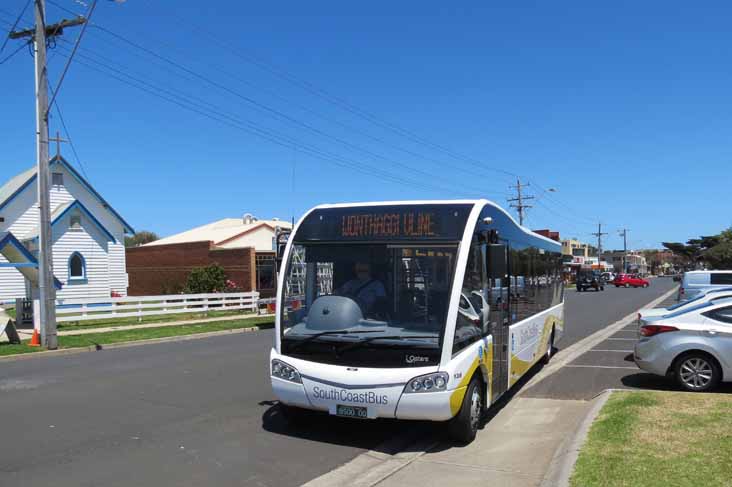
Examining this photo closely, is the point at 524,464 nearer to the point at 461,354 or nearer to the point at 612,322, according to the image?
the point at 461,354

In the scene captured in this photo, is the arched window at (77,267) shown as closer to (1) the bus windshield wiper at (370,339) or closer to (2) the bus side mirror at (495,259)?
(1) the bus windshield wiper at (370,339)

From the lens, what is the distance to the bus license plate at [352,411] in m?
6.46

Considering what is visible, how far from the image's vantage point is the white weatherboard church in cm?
3061

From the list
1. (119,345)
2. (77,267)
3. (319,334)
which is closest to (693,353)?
(319,334)

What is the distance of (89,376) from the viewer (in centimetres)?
1188

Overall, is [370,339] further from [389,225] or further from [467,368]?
[389,225]

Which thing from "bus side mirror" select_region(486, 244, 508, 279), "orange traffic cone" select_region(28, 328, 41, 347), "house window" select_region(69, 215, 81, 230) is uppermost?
"house window" select_region(69, 215, 81, 230)

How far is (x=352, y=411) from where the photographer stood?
21.3ft

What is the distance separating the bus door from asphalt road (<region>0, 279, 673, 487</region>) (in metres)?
1.17

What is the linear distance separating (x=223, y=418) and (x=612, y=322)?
19112 mm

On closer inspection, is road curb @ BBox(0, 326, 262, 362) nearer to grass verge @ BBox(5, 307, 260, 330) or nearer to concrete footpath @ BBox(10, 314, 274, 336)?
concrete footpath @ BBox(10, 314, 274, 336)

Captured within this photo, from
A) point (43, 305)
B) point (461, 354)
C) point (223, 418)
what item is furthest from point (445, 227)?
point (43, 305)

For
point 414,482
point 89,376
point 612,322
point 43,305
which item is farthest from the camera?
point 612,322

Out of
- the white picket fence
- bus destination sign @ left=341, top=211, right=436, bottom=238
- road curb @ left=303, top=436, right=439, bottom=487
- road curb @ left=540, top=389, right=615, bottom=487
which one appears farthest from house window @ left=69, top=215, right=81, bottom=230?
road curb @ left=540, top=389, right=615, bottom=487
